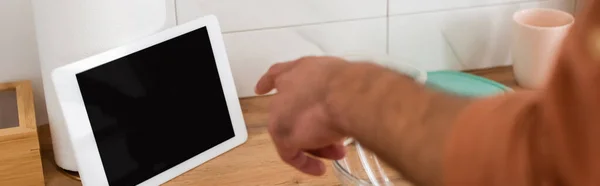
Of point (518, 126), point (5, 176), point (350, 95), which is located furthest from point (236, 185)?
point (518, 126)

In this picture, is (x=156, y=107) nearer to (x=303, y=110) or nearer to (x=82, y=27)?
(x=82, y=27)

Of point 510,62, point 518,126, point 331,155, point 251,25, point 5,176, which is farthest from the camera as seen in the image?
point 510,62

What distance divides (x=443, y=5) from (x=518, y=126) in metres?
0.69

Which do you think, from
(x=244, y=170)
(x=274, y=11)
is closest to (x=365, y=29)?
(x=274, y=11)

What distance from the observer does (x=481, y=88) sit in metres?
1.01

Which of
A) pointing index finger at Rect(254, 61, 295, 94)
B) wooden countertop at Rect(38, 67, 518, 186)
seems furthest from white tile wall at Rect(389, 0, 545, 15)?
pointing index finger at Rect(254, 61, 295, 94)

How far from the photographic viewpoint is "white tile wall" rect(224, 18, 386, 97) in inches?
40.1

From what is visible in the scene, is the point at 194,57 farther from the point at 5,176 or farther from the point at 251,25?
the point at 5,176

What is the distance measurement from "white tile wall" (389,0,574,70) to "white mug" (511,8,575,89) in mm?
43

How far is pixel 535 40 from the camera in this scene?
40.3 inches

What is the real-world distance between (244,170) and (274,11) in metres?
0.24

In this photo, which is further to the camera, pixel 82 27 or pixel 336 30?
pixel 336 30

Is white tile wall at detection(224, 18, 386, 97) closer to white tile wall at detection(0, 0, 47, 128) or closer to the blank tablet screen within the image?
the blank tablet screen

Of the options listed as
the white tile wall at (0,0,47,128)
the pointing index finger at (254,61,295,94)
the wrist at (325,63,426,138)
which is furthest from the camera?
the white tile wall at (0,0,47,128)
